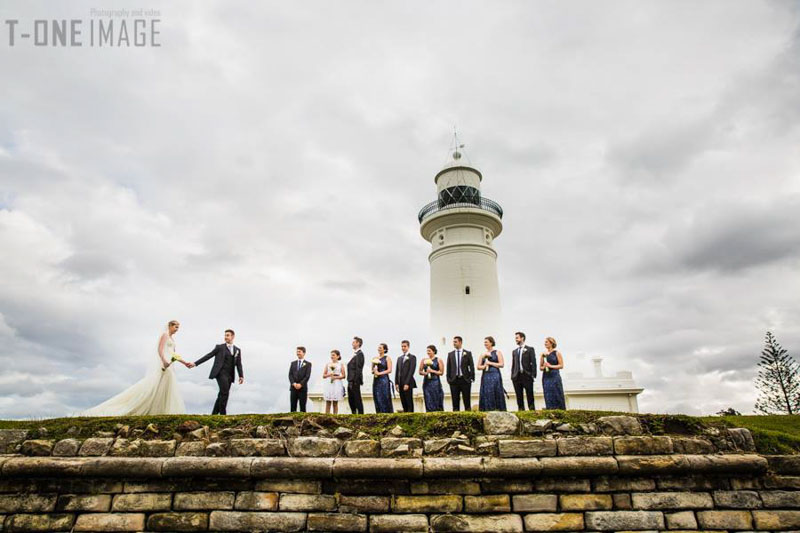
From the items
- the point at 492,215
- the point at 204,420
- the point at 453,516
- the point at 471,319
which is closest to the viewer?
the point at 453,516

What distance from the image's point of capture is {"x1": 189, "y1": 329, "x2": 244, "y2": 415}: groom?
342 inches

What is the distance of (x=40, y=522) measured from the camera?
579 centimetres

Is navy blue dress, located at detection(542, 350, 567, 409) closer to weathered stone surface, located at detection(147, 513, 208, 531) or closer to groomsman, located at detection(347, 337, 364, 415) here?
groomsman, located at detection(347, 337, 364, 415)

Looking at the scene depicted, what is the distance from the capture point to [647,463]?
5.50 meters

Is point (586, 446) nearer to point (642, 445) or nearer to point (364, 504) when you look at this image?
point (642, 445)

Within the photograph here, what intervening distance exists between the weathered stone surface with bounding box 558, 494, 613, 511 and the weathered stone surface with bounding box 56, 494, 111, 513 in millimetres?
5357

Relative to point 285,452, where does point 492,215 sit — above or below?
above

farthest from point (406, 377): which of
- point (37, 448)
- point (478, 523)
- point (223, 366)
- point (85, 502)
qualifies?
point (37, 448)

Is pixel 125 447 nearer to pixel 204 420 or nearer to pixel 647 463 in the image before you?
pixel 204 420

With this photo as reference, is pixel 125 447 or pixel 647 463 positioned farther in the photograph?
pixel 125 447

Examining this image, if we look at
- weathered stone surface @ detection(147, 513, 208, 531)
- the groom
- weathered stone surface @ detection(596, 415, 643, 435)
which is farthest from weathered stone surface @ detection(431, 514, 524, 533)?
the groom

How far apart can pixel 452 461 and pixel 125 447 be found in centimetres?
403

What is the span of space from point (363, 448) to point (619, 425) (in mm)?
3109

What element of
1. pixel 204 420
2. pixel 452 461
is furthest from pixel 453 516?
pixel 204 420
